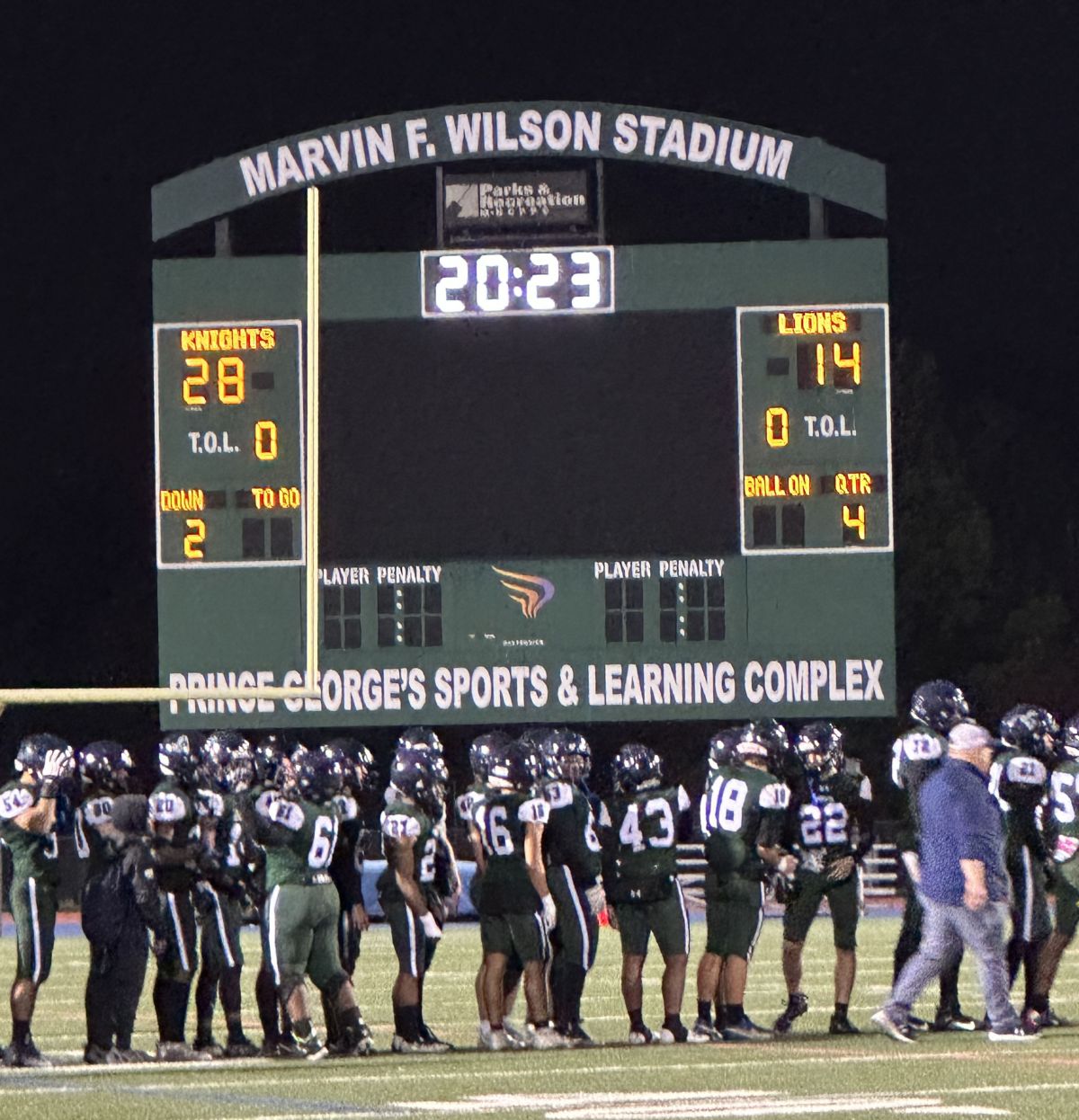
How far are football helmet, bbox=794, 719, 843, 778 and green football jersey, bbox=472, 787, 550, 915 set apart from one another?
1.35 metres

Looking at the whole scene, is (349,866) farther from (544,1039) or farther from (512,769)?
(544,1039)

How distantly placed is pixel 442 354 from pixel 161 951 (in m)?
7.79

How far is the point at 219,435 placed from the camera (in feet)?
58.5

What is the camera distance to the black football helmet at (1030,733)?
11.8 meters

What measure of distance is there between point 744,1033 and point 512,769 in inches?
59.9

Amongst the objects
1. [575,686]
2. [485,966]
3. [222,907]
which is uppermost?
[575,686]

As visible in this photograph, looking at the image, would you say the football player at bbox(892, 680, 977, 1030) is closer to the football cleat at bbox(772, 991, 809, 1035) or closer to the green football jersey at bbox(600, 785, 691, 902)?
the football cleat at bbox(772, 991, 809, 1035)

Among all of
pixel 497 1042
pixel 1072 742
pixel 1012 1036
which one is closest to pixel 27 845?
pixel 497 1042

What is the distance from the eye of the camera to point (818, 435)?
58.1 ft

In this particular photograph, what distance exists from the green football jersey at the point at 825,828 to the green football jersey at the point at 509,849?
1.25 meters

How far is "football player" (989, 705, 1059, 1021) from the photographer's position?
1153 centimetres

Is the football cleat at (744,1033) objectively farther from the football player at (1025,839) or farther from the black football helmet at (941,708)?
the black football helmet at (941,708)

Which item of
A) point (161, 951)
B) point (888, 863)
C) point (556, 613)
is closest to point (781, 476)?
point (556, 613)

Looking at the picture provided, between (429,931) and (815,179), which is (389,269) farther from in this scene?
(429,931)
